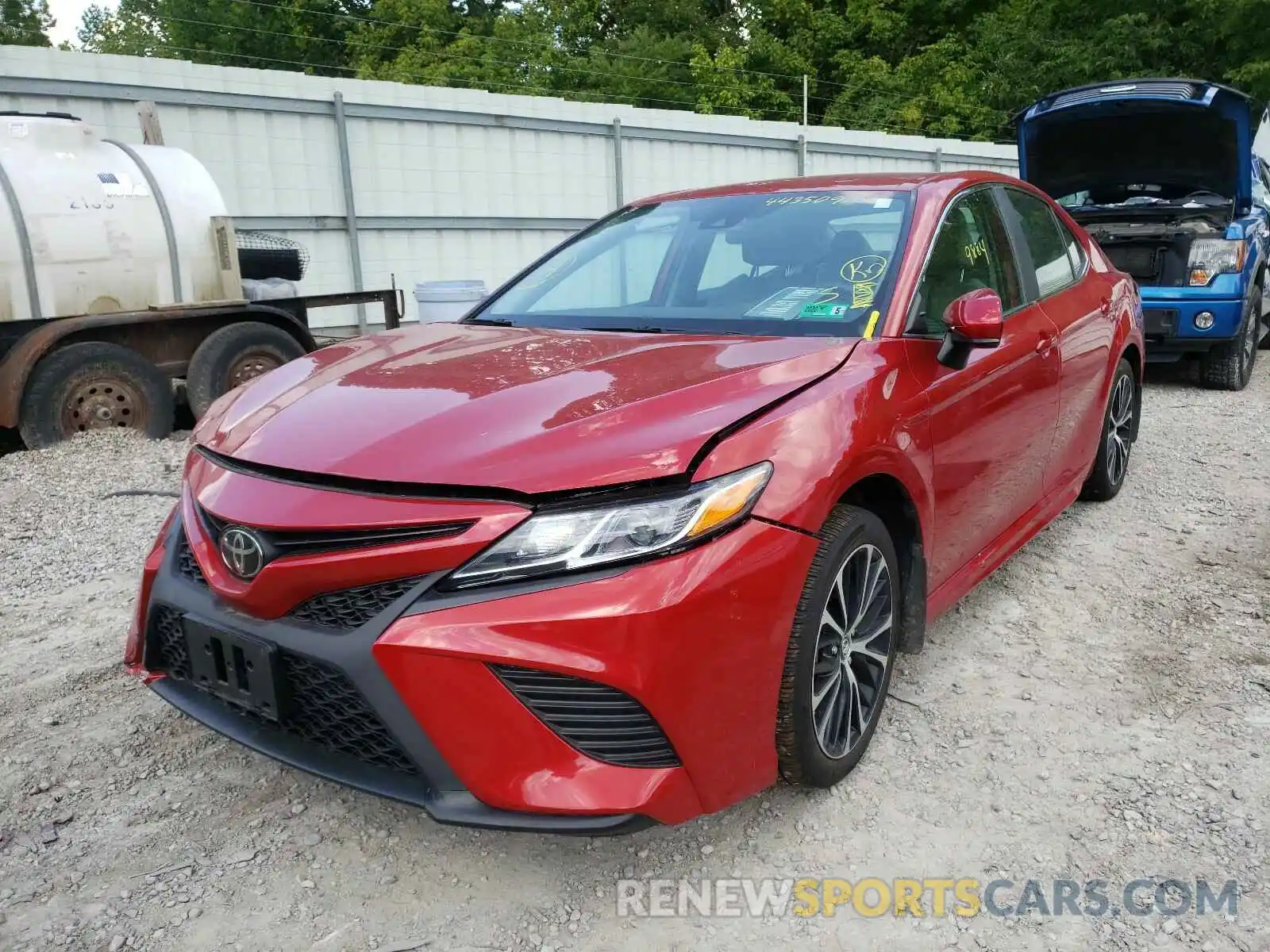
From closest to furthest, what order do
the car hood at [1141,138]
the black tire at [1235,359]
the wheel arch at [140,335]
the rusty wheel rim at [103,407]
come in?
the wheel arch at [140,335], the rusty wheel rim at [103,407], the car hood at [1141,138], the black tire at [1235,359]

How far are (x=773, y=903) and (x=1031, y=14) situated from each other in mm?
29584

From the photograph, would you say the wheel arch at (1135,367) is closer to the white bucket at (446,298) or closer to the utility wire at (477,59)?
the white bucket at (446,298)

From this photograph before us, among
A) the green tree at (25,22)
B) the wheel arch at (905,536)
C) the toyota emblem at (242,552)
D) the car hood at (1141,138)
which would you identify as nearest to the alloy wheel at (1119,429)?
the wheel arch at (905,536)

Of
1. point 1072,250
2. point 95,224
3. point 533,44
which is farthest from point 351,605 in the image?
point 533,44

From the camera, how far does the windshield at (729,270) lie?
2775 millimetres

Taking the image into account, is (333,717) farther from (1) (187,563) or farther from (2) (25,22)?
(2) (25,22)

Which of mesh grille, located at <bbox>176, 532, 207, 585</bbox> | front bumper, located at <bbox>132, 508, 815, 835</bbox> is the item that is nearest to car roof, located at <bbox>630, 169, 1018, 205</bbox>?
front bumper, located at <bbox>132, 508, 815, 835</bbox>

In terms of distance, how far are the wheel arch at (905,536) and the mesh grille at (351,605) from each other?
3.67ft

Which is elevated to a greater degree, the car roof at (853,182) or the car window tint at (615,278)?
the car roof at (853,182)

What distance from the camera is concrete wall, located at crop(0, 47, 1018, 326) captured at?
30.7ft

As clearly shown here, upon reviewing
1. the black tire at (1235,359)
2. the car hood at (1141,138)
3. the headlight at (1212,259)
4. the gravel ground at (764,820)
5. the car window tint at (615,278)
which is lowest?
the gravel ground at (764,820)

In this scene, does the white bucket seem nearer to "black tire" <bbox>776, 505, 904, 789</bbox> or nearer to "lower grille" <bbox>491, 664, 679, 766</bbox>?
"black tire" <bbox>776, 505, 904, 789</bbox>

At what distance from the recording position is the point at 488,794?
1.86 m

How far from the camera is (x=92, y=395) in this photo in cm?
632
